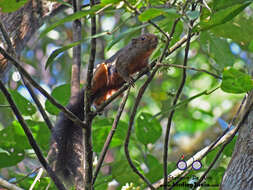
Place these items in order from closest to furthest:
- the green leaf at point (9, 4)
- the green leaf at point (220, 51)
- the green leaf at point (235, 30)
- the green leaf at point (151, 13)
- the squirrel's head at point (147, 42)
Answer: the green leaf at point (151, 13), the green leaf at point (9, 4), the green leaf at point (235, 30), the green leaf at point (220, 51), the squirrel's head at point (147, 42)

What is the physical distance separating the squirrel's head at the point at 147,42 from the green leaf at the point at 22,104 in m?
1.13

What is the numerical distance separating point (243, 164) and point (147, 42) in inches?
66.0

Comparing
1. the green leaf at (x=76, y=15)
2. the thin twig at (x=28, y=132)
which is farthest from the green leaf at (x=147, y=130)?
the green leaf at (x=76, y=15)

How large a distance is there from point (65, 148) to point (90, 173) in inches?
32.9

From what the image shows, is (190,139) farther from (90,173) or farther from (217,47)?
(90,173)

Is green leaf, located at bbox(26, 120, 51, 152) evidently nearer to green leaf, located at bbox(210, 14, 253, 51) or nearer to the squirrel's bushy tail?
the squirrel's bushy tail

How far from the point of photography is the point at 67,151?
2.55 metres

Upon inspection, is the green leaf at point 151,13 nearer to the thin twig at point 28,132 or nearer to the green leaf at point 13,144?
the thin twig at point 28,132

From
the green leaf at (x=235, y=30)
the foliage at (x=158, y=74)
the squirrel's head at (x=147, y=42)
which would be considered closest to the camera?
the foliage at (x=158, y=74)

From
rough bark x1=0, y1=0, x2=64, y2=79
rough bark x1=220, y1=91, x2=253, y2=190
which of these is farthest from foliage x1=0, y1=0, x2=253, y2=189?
rough bark x1=0, y1=0, x2=64, y2=79

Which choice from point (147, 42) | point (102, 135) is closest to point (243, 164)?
point (102, 135)

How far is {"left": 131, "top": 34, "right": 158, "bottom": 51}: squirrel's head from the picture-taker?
3092mm

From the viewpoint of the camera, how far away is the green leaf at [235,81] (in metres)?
1.30

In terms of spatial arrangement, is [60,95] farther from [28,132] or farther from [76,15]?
[76,15]
